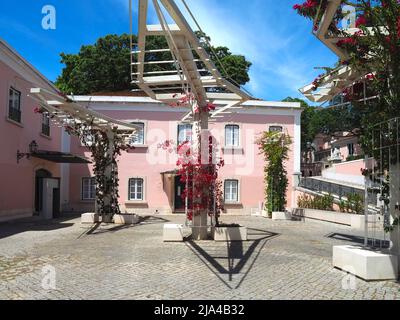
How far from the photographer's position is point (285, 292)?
17.9 feet

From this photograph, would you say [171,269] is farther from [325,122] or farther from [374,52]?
[325,122]

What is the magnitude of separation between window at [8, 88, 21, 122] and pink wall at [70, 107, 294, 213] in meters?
5.58

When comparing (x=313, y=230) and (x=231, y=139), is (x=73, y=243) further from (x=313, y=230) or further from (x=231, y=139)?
(x=231, y=139)

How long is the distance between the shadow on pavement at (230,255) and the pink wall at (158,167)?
11.4m

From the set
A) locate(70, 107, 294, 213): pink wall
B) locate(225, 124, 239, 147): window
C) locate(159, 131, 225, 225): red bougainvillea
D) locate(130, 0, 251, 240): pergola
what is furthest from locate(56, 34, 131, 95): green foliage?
locate(159, 131, 225, 225): red bougainvillea

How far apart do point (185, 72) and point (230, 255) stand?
3.70 meters

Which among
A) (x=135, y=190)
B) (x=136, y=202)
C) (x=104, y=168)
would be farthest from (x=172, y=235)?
(x=135, y=190)

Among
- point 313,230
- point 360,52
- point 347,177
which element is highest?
point 360,52

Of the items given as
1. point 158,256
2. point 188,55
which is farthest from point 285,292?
point 188,55

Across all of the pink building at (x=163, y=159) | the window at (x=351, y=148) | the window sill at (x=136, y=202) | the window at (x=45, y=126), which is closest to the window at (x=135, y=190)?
the pink building at (x=163, y=159)

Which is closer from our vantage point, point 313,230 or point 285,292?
point 285,292

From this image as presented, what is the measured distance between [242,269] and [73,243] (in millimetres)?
4577
